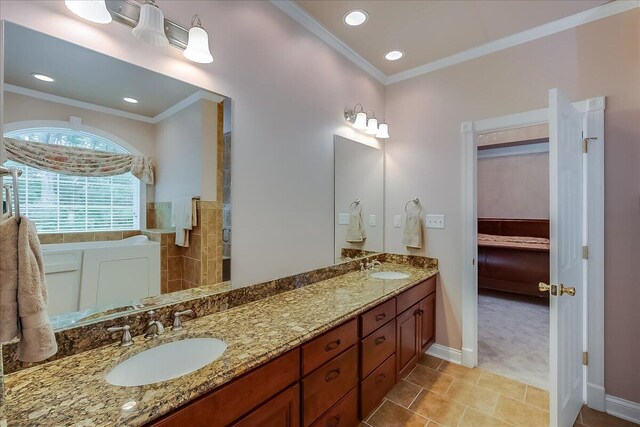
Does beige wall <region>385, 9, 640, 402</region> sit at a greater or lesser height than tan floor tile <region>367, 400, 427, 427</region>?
greater

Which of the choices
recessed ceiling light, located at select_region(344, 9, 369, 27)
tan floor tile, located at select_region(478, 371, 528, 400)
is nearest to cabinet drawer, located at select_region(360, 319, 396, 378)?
tan floor tile, located at select_region(478, 371, 528, 400)

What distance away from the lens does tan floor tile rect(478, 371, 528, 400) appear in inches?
82.4

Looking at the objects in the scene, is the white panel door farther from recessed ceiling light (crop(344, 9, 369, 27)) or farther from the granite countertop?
recessed ceiling light (crop(344, 9, 369, 27))

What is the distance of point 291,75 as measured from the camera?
78.2 inches

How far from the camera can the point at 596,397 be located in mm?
1957

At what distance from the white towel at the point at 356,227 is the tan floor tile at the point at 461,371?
129cm

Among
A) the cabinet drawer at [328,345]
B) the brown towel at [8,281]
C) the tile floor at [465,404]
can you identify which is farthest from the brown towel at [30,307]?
the tile floor at [465,404]

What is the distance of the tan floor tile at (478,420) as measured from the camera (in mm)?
1790

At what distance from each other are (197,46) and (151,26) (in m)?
0.20

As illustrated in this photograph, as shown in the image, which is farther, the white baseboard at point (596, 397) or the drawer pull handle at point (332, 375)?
the white baseboard at point (596, 397)

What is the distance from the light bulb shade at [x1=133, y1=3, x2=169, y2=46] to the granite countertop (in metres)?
1.27

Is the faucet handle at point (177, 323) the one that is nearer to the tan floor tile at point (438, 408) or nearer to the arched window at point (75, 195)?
the arched window at point (75, 195)

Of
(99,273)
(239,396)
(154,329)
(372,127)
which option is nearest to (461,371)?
(239,396)

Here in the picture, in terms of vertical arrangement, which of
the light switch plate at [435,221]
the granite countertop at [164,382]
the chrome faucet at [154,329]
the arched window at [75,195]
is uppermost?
the arched window at [75,195]
